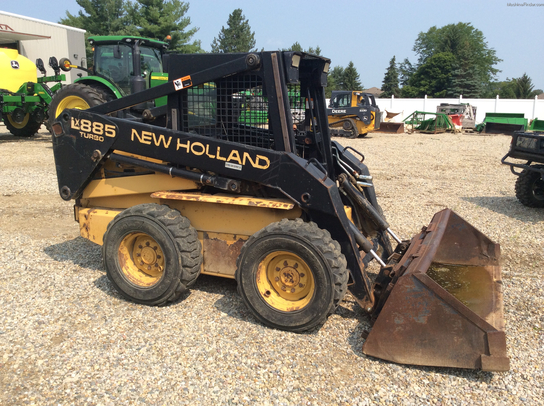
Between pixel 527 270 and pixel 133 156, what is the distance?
4.29m

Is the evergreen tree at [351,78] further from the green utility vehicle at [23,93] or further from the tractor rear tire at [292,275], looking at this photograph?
the tractor rear tire at [292,275]

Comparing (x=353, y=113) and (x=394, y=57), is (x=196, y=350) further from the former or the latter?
(x=394, y=57)

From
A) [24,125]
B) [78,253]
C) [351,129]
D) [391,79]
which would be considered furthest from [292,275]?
[391,79]

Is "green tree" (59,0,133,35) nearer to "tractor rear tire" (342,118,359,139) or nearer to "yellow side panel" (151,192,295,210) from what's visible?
"tractor rear tire" (342,118,359,139)

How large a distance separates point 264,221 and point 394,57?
6794cm

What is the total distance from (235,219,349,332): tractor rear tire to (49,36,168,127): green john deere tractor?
8031 millimetres

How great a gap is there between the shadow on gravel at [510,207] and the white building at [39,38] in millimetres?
22686

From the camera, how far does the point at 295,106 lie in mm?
4285

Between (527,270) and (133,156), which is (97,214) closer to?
(133,156)

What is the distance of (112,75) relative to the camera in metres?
11.2

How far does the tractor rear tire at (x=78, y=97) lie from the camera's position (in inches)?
411

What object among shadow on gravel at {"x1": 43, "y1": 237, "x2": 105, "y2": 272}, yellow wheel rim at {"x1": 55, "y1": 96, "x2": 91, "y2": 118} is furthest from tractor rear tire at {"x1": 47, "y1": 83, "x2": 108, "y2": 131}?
shadow on gravel at {"x1": 43, "y1": 237, "x2": 105, "y2": 272}

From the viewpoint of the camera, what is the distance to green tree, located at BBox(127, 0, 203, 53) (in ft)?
130

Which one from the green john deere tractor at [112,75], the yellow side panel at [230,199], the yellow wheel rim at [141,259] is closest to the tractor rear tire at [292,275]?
the yellow side panel at [230,199]
